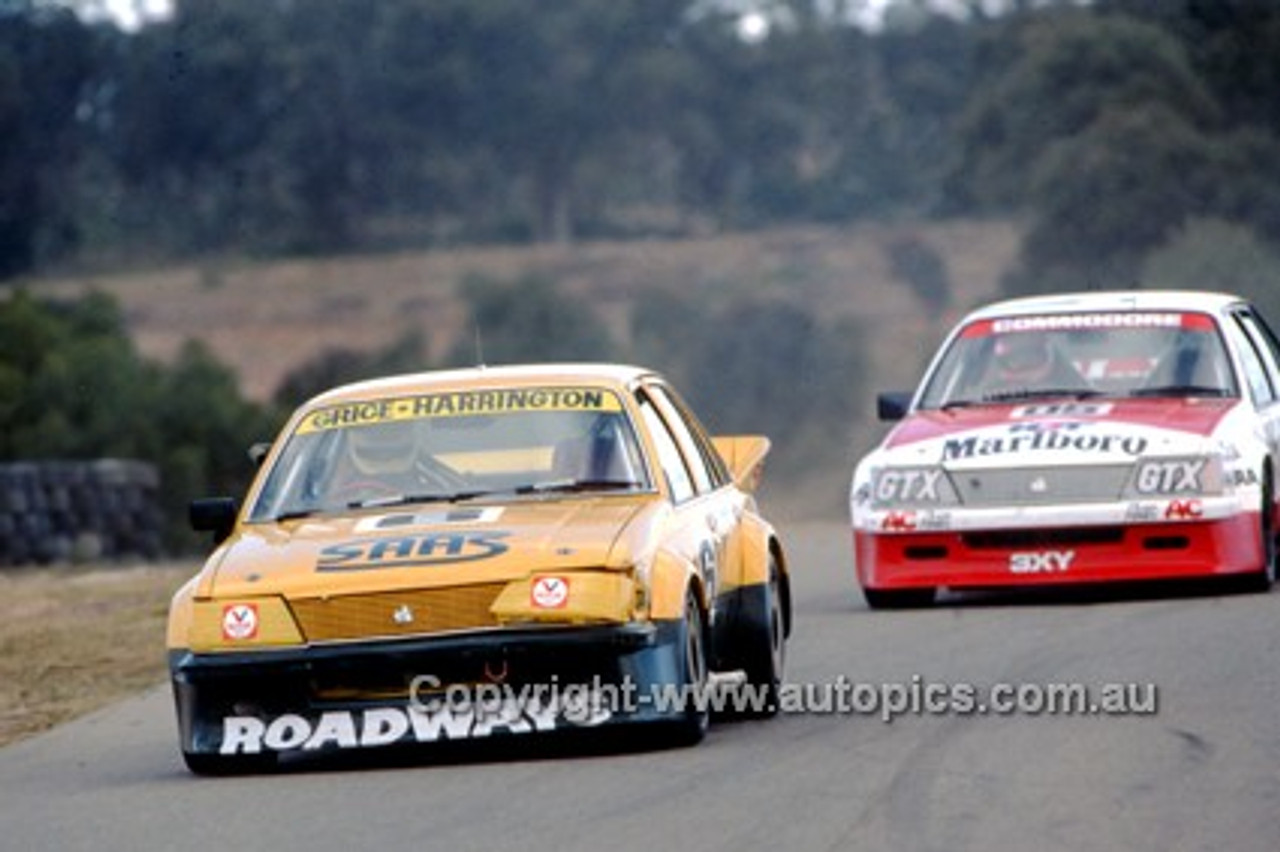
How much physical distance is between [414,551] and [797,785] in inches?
56.3

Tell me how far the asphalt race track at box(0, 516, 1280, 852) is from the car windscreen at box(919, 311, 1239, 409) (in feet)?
11.0

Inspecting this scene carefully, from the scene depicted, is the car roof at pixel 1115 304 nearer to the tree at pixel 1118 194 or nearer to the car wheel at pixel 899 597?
the car wheel at pixel 899 597

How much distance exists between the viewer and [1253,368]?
1516 centimetres

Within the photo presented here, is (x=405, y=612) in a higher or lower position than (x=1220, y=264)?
higher

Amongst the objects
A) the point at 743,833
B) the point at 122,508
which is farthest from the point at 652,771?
the point at 122,508

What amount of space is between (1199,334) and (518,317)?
30.5 metres

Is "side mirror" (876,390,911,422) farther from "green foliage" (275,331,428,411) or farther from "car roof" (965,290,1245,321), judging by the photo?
"green foliage" (275,331,428,411)

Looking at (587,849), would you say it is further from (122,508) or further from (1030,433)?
(122,508)

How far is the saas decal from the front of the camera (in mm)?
10125

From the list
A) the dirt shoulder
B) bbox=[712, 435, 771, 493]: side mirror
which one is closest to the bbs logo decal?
bbox=[712, 435, 771, 493]: side mirror

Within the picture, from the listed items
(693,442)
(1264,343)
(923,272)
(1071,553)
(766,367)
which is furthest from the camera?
(923,272)

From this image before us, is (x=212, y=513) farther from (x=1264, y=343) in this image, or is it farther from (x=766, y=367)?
(x=766, y=367)

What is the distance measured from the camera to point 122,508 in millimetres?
24969

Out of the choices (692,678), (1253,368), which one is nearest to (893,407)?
(1253,368)
